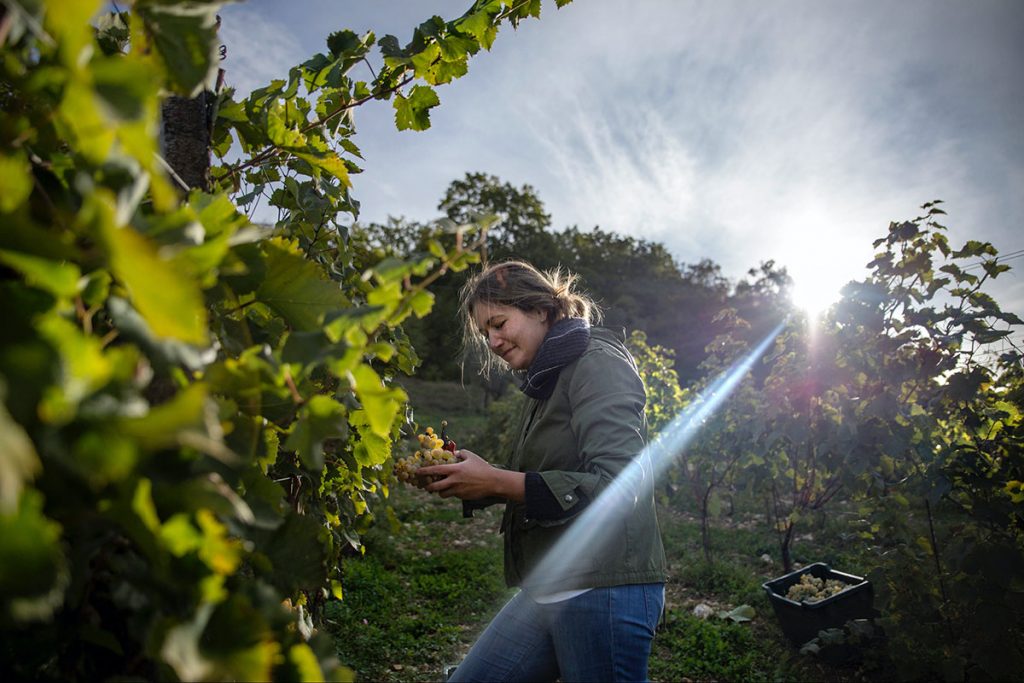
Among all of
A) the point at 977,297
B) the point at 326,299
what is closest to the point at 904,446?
the point at 977,297

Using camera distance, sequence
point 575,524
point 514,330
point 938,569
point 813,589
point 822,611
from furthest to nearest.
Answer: point 813,589 < point 822,611 < point 938,569 < point 514,330 < point 575,524

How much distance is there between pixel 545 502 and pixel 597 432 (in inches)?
10.8

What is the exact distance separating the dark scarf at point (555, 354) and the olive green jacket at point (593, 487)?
0.04 m

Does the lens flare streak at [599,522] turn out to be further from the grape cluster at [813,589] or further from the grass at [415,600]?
the grape cluster at [813,589]

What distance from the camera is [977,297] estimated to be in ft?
12.5

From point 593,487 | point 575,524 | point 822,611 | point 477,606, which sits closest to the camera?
point 593,487

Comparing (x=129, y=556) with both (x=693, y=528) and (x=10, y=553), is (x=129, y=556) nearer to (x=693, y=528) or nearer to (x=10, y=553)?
(x=10, y=553)

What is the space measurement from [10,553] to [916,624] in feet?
15.4

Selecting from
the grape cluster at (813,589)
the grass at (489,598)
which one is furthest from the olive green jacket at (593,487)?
the grape cluster at (813,589)

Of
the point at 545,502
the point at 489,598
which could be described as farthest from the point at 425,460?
the point at 489,598

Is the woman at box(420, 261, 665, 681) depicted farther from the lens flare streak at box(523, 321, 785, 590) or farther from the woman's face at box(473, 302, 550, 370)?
the woman's face at box(473, 302, 550, 370)

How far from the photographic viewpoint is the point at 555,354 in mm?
2113

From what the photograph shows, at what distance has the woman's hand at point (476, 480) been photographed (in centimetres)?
186

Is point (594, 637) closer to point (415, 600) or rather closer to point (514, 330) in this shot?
point (514, 330)
